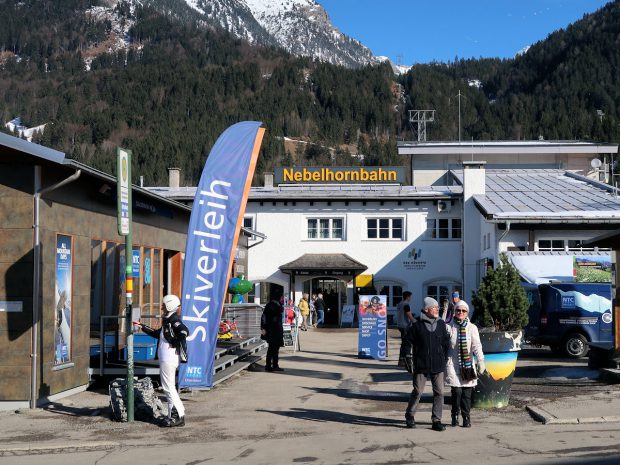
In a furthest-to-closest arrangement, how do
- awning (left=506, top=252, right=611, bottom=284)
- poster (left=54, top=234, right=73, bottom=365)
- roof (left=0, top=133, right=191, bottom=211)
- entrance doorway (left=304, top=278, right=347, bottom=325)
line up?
entrance doorway (left=304, top=278, right=347, bottom=325)
awning (left=506, top=252, right=611, bottom=284)
poster (left=54, top=234, right=73, bottom=365)
roof (left=0, top=133, right=191, bottom=211)

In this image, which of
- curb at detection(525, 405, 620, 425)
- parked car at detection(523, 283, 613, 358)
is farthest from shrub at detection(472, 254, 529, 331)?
curb at detection(525, 405, 620, 425)

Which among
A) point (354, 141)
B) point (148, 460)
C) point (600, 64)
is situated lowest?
point (148, 460)

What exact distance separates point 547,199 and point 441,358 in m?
28.2

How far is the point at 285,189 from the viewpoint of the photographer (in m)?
43.9

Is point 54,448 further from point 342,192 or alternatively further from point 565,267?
point 342,192

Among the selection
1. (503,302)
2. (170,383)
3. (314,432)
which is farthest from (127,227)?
(503,302)

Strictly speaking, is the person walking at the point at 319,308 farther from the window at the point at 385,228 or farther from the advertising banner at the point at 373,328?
the advertising banner at the point at 373,328

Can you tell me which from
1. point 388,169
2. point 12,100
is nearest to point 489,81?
point 12,100

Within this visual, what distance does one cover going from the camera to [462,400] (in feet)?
35.0

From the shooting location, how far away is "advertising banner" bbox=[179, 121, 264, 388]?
484 inches

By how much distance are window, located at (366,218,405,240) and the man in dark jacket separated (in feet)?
102

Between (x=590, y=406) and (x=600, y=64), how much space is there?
509 feet

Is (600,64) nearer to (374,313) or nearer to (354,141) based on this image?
(354,141)

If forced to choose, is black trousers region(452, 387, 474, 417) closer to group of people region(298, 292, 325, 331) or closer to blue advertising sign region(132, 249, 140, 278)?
blue advertising sign region(132, 249, 140, 278)
